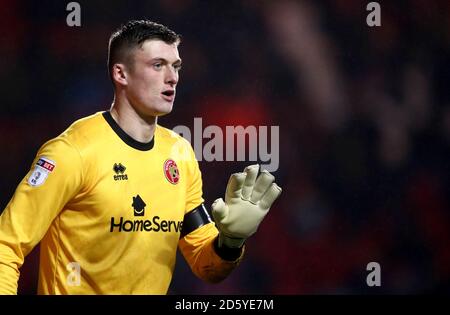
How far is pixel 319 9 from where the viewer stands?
4559 millimetres

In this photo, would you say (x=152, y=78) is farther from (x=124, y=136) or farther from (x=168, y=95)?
(x=124, y=136)

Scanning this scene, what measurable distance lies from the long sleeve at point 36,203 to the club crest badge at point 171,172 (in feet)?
1.27

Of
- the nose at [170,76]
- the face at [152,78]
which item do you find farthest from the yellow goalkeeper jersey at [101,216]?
the nose at [170,76]

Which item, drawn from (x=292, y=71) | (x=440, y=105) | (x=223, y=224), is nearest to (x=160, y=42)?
(x=223, y=224)

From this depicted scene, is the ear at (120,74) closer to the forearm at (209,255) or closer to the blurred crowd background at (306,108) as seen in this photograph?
the forearm at (209,255)

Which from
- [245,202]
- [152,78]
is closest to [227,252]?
[245,202]

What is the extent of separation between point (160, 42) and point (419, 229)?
7.57 ft

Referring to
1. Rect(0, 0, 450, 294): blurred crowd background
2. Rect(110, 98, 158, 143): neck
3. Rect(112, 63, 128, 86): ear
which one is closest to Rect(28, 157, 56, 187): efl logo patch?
Rect(110, 98, 158, 143): neck

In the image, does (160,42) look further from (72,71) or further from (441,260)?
(441,260)

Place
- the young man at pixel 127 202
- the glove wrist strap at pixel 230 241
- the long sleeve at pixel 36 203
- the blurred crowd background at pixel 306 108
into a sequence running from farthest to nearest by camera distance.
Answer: the blurred crowd background at pixel 306 108 → the glove wrist strap at pixel 230 241 → the young man at pixel 127 202 → the long sleeve at pixel 36 203

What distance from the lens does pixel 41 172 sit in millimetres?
2600

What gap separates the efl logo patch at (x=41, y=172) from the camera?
2586mm

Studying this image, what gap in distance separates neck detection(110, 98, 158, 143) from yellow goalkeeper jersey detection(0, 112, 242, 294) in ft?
0.08

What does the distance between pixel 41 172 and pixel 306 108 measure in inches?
85.9
